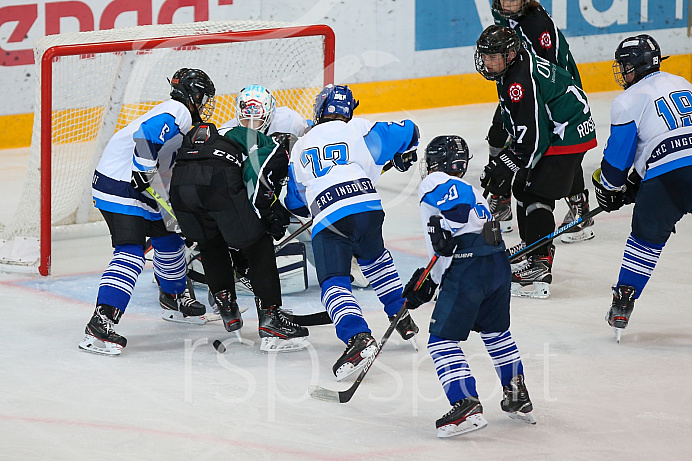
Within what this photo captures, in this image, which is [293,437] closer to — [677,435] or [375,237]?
[375,237]

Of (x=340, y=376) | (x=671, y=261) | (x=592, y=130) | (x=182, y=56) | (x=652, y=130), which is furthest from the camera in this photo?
(x=182, y=56)

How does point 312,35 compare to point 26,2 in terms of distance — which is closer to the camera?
point 312,35

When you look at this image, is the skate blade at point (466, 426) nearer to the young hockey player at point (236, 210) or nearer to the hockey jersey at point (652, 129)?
the young hockey player at point (236, 210)

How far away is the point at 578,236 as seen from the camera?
18.6 feet

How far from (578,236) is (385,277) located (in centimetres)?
208

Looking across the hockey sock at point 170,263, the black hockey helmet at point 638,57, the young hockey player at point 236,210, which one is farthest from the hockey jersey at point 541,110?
the hockey sock at point 170,263

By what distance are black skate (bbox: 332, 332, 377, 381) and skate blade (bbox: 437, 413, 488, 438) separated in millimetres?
535

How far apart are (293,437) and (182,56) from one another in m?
3.13

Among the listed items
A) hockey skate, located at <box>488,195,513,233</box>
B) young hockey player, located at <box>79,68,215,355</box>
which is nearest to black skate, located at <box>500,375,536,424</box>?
young hockey player, located at <box>79,68,215,355</box>

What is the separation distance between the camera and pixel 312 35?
554 cm

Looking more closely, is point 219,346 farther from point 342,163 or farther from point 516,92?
point 516,92

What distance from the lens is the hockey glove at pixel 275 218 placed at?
3959 millimetres

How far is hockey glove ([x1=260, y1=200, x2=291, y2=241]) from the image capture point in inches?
156

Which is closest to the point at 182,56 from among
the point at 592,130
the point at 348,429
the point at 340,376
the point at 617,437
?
the point at 592,130
